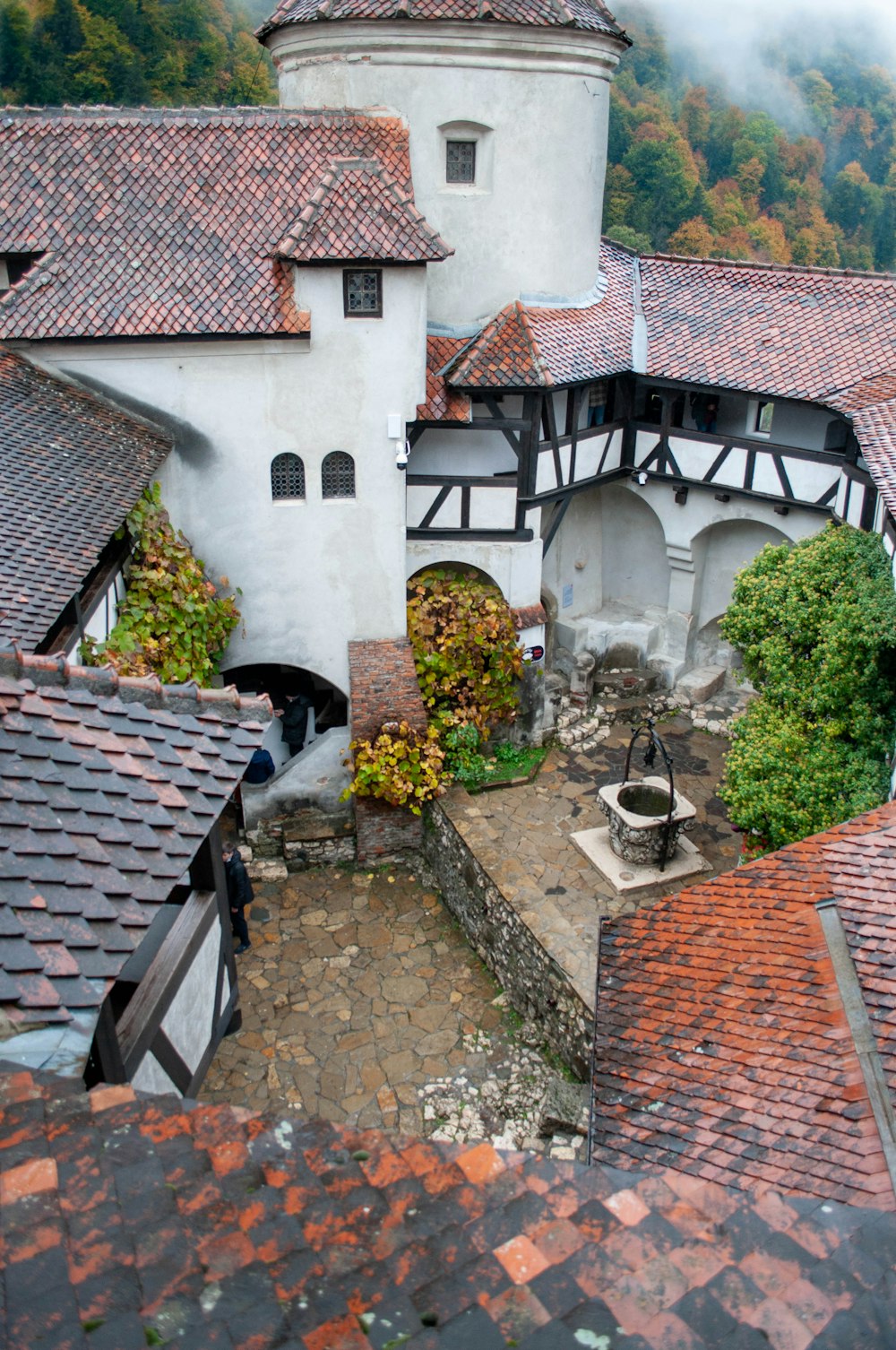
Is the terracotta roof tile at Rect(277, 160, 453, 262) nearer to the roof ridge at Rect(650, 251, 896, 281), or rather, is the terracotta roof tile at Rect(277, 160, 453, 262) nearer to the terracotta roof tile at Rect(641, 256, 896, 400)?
the terracotta roof tile at Rect(641, 256, 896, 400)

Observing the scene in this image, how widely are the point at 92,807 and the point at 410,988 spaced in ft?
28.8

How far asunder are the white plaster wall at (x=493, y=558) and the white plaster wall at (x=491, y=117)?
3363mm

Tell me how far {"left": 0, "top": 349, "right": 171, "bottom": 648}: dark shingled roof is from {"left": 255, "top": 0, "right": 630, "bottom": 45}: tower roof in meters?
6.25

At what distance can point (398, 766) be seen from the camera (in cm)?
1496

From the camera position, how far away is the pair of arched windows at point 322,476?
15102 mm

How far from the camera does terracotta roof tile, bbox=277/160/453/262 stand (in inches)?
534

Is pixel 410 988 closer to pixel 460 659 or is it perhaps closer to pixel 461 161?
pixel 460 659

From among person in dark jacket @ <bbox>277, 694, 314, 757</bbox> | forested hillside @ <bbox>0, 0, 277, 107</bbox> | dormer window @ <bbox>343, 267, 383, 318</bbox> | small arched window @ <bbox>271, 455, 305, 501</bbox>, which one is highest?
forested hillside @ <bbox>0, 0, 277, 107</bbox>

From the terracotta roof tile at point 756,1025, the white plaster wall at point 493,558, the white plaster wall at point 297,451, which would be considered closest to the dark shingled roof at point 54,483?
the white plaster wall at point 297,451

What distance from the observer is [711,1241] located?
140 inches

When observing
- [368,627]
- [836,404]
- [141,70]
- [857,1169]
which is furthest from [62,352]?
[141,70]

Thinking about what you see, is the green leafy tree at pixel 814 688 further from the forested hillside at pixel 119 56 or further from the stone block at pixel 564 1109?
the forested hillside at pixel 119 56

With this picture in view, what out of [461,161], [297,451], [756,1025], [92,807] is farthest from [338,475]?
[92,807]

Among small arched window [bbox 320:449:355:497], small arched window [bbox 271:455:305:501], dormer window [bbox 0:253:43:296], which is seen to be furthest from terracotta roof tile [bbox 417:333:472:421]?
dormer window [bbox 0:253:43:296]
